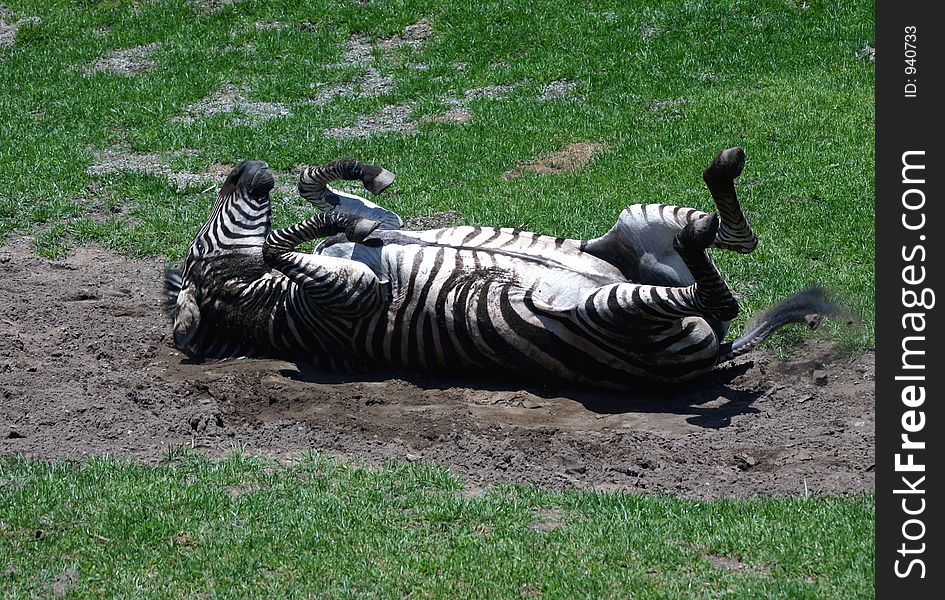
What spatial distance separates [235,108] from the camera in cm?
1287

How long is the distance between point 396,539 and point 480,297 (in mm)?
2104

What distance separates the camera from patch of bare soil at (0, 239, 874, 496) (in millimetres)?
5688

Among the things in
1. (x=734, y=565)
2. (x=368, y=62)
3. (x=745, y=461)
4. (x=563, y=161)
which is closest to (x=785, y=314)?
(x=745, y=461)

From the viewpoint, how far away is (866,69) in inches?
485

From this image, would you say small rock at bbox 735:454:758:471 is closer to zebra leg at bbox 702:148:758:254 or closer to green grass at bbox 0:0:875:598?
green grass at bbox 0:0:875:598

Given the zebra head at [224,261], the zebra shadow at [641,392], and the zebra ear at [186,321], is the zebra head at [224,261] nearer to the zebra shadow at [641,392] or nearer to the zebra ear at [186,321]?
the zebra ear at [186,321]

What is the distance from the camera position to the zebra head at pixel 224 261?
7.52m

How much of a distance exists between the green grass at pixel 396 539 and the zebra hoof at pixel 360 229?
5.53ft

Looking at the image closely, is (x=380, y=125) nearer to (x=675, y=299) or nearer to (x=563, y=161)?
(x=563, y=161)

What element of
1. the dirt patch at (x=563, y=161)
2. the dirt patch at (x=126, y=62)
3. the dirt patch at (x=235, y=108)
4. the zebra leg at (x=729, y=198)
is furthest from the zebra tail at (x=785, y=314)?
the dirt patch at (x=126, y=62)

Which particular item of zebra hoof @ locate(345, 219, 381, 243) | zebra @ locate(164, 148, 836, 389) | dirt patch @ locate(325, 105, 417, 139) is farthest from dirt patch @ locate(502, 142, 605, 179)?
zebra hoof @ locate(345, 219, 381, 243)

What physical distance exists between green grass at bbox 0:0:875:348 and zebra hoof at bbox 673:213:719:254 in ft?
4.68
